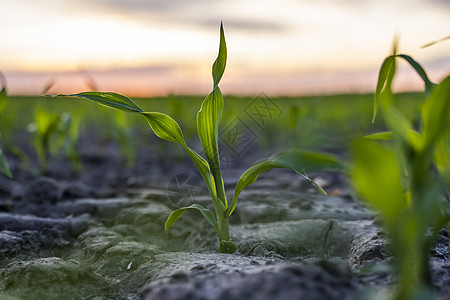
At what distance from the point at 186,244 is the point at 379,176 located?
48.2 inches

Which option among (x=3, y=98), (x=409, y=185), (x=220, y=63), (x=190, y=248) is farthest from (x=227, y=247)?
(x=3, y=98)

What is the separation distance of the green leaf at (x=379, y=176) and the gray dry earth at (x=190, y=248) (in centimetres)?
17

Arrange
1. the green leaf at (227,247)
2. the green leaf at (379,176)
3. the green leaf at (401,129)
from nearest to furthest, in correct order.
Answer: the green leaf at (379,176) < the green leaf at (401,129) < the green leaf at (227,247)

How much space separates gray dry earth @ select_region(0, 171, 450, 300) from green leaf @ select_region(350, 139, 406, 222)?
170mm

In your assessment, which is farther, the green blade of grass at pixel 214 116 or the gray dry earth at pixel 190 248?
the green blade of grass at pixel 214 116

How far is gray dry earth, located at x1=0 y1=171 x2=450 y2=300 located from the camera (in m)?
0.97

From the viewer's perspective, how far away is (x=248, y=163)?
Result: 13.5ft

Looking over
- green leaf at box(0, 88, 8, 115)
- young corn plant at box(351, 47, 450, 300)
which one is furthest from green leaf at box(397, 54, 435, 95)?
green leaf at box(0, 88, 8, 115)

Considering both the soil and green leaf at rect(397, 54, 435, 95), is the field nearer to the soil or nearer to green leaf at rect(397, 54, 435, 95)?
the soil

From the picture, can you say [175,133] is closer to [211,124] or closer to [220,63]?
[211,124]

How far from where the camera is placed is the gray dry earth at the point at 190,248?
0.97m

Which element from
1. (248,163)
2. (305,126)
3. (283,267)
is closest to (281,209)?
(283,267)

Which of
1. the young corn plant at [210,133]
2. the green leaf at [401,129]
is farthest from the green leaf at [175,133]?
the green leaf at [401,129]

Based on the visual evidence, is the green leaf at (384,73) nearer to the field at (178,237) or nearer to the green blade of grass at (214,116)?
the field at (178,237)
